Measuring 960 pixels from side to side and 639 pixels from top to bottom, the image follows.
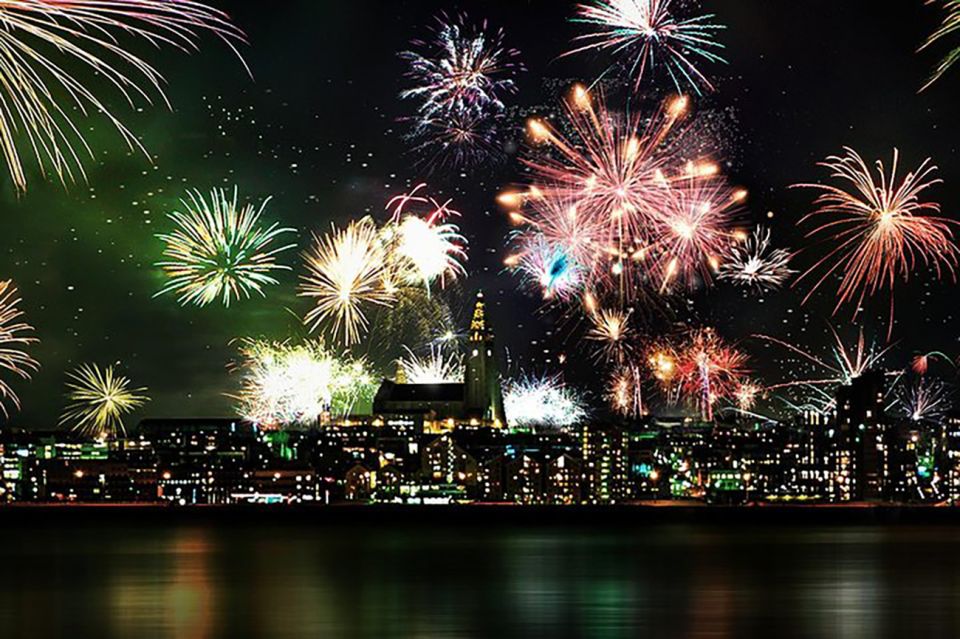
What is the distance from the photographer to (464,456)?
151125mm

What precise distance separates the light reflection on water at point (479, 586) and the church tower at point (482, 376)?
4054cm

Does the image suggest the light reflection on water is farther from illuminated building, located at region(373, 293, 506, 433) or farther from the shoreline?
illuminated building, located at region(373, 293, 506, 433)

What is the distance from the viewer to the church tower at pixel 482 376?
515 feet

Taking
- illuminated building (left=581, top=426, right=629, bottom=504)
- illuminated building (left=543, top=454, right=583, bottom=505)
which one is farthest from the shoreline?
illuminated building (left=581, top=426, right=629, bottom=504)

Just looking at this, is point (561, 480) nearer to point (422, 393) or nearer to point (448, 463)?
point (448, 463)

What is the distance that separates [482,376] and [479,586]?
88444 mm

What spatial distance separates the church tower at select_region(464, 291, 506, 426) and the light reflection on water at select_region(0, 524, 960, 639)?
4054 centimetres

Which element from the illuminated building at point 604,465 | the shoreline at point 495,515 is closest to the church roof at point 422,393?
the shoreline at point 495,515

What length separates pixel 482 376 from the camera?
531 ft

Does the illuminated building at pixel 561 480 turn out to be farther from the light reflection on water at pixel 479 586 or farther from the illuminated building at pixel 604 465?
the light reflection on water at pixel 479 586

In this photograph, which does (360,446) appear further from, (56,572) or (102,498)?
(56,572)

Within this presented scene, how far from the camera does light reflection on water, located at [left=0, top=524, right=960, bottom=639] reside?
190 feet

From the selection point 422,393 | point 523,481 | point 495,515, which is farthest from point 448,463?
point 422,393

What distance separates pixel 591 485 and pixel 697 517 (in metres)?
9.46
